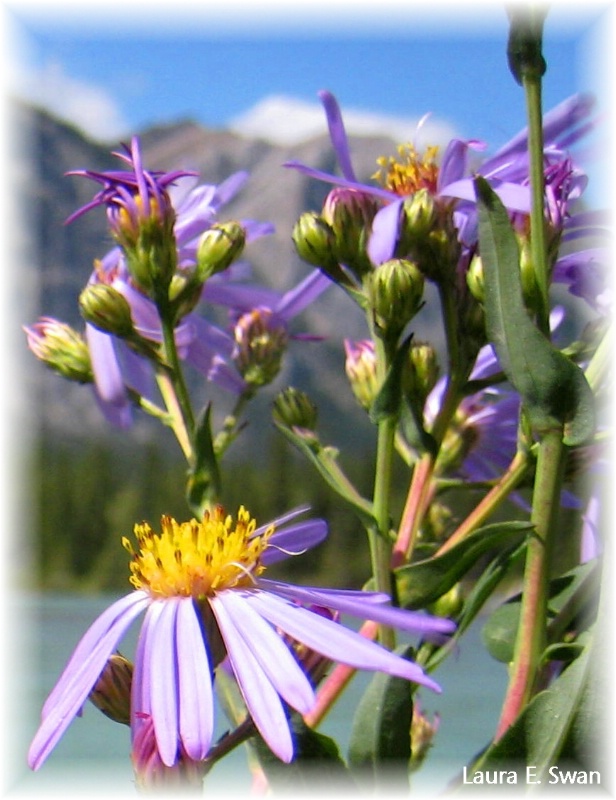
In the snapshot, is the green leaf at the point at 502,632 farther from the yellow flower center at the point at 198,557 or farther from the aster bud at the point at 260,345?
the aster bud at the point at 260,345

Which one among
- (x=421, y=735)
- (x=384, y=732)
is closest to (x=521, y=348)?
(x=384, y=732)

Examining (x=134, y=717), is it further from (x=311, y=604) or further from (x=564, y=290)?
(x=564, y=290)

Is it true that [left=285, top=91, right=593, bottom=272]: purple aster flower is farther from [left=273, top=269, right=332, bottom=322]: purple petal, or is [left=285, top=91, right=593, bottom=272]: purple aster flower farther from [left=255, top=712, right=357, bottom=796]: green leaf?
[left=255, top=712, right=357, bottom=796]: green leaf

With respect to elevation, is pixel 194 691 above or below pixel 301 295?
below

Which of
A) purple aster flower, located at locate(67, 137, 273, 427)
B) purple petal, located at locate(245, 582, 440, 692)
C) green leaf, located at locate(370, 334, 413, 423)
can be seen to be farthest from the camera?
purple aster flower, located at locate(67, 137, 273, 427)

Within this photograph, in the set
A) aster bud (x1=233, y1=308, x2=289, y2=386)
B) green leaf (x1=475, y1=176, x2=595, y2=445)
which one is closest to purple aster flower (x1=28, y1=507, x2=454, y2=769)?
green leaf (x1=475, y1=176, x2=595, y2=445)

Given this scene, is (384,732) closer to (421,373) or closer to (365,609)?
(365,609)
